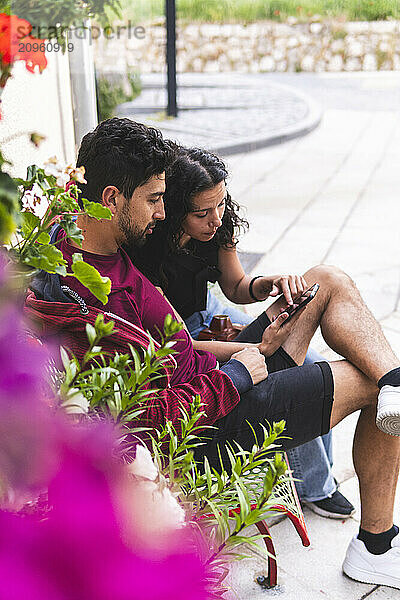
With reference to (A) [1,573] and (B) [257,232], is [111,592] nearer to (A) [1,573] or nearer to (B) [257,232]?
(A) [1,573]

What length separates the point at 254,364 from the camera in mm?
1608

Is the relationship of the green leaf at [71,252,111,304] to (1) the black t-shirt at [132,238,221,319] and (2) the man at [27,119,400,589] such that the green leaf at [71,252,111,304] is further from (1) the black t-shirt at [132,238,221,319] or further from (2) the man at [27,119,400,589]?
(1) the black t-shirt at [132,238,221,319]

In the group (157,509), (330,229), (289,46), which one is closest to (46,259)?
(157,509)

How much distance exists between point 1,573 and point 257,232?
4.74m

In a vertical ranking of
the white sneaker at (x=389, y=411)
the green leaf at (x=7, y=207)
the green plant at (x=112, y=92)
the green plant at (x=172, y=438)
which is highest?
the green leaf at (x=7, y=207)

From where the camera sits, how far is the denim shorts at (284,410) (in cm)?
152

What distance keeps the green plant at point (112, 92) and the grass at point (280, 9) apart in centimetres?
529

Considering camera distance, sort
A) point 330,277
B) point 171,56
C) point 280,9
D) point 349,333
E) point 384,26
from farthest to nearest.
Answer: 1. point 280,9
2. point 384,26
3. point 171,56
4. point 330,277
5. point 349,333

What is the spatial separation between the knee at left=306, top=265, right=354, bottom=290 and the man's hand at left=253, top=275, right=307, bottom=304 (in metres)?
0.04

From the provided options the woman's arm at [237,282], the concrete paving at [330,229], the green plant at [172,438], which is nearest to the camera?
the green plant at [172,438]

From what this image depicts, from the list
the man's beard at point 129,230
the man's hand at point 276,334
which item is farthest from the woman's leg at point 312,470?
the man's beard at point 129,230

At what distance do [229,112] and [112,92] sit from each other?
5.95 feet

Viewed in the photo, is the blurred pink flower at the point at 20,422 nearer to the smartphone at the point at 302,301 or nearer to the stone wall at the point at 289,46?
the smartphone at the point at 302,301

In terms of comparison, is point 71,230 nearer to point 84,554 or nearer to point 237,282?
point 84,554
